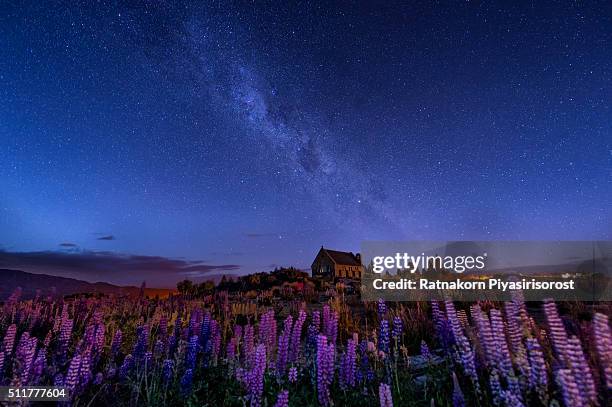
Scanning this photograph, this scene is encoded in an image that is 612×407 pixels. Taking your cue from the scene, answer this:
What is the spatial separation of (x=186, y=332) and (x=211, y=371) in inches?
43.2

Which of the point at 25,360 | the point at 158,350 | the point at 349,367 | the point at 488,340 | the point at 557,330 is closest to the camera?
the point at 557,330

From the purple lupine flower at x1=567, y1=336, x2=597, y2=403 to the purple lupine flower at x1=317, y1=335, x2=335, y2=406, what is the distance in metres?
2.08

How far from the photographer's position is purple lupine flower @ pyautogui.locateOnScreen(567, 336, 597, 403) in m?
2.88

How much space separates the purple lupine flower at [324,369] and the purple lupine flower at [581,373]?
208 centimetres

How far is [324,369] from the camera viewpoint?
13.3 feet

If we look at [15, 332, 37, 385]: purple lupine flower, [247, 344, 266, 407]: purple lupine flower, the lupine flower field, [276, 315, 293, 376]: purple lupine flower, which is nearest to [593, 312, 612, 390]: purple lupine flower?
the lupine flower field

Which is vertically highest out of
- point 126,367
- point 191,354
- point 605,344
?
point 605,344

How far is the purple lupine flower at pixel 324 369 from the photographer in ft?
13.1

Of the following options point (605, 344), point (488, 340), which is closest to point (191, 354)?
point (488, 340)

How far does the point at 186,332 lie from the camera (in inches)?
260

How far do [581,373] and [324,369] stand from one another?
2178 mm

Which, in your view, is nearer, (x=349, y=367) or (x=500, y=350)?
(x=500, y=350)

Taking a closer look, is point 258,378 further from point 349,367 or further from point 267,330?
point 267,330

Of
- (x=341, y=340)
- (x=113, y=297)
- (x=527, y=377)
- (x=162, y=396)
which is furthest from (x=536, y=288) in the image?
(x=113, y=297)
